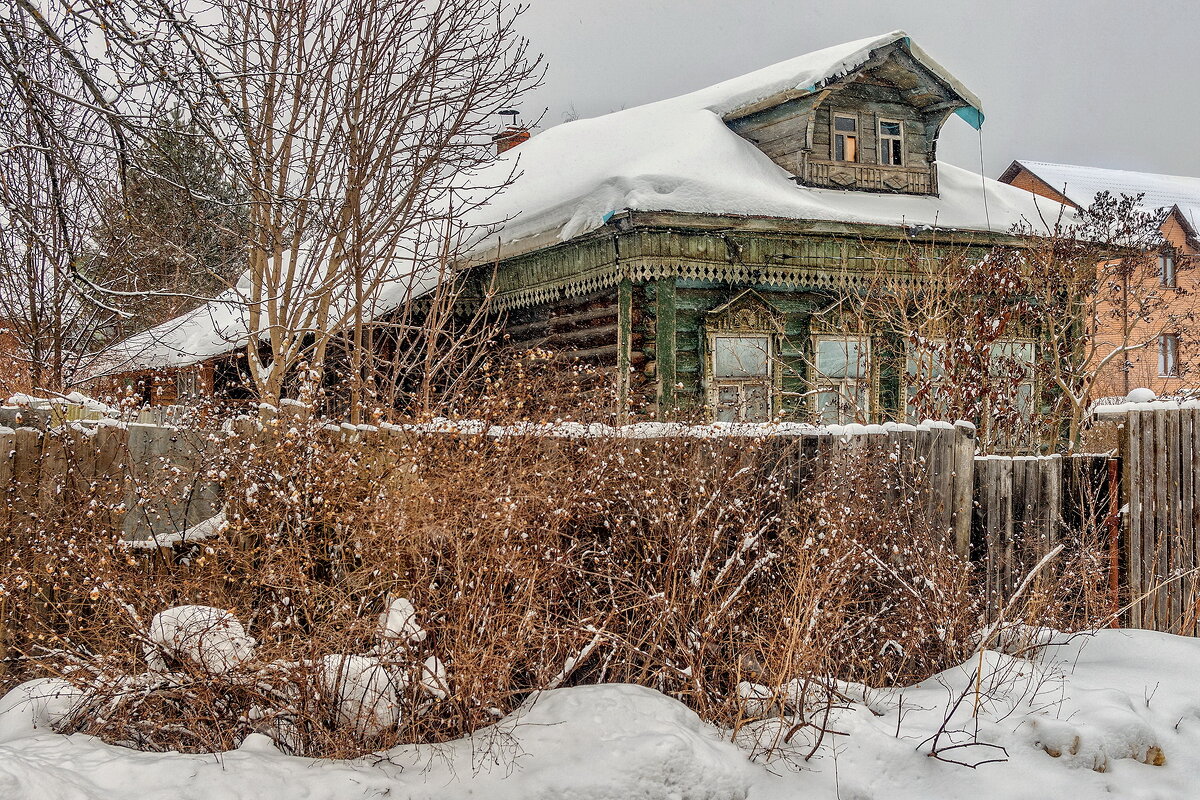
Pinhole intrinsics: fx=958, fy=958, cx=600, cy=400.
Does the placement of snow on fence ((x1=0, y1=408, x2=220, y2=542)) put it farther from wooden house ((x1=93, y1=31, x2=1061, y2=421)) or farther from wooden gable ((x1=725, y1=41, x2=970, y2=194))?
wooden gable ((x1=725, y1=41, x2=970, y2=194))

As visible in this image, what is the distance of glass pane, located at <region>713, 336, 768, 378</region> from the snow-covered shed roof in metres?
1.72

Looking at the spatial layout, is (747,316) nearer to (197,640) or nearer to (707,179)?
(707,179)

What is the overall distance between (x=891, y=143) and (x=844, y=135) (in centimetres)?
84

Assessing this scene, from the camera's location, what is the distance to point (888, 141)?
13.5m

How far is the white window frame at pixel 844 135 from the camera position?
13.0m

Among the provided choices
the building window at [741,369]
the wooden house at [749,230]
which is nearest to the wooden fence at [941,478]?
the wooden house at [749,230]

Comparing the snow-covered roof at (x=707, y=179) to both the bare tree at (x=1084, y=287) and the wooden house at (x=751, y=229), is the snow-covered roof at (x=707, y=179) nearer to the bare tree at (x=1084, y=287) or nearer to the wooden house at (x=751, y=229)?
the wooden house at (x=751, y=229)

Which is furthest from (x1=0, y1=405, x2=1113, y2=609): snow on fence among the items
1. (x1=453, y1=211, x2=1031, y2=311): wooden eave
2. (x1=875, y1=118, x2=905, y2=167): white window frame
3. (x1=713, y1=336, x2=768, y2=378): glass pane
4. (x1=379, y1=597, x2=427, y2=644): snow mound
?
(x1=875, y1=118, x2=905, y2=167): white window frame

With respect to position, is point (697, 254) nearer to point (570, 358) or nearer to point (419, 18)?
point (570, 358)

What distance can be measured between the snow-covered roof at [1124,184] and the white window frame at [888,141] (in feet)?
80.2

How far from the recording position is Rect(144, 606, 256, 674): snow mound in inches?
155

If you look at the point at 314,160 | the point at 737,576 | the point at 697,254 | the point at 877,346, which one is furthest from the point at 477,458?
the point at 877,346

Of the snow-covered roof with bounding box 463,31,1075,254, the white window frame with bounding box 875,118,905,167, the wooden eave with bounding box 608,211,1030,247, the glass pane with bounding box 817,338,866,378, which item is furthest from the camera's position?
the white window frame with bounding box 875,118,905,167

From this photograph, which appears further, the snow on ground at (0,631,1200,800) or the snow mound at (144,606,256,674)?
the snow mound at (144,606,256,674)
